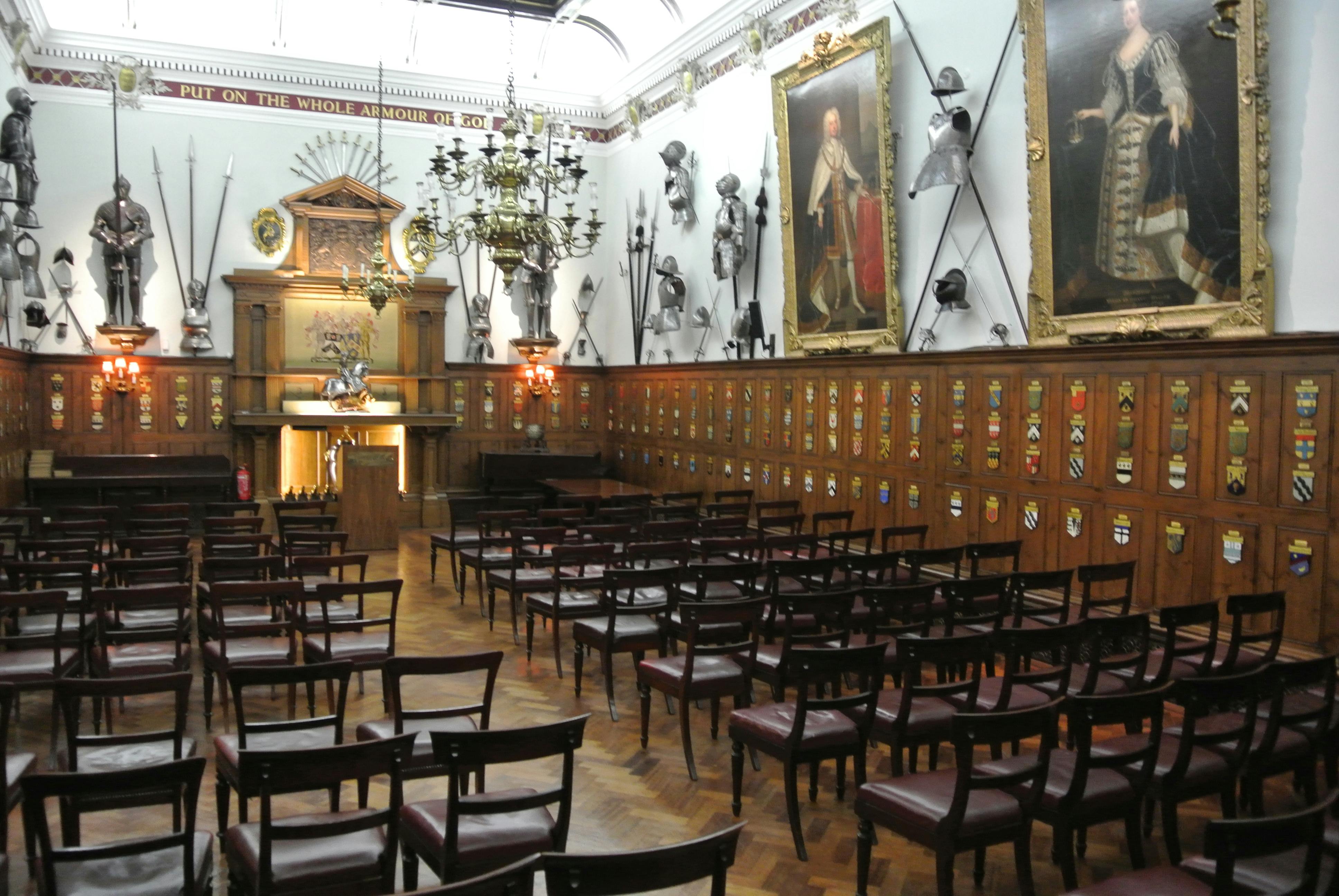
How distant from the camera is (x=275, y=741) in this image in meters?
4.68

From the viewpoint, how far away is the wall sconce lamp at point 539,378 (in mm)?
17922

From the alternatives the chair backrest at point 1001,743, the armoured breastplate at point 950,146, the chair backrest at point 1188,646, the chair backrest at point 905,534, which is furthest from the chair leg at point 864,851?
the armoured breastplate at point 950,146

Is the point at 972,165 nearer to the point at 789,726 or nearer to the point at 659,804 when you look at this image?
the point at 789,726

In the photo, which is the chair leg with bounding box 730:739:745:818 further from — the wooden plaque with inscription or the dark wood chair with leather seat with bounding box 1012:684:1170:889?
the wooden plaque with inscription

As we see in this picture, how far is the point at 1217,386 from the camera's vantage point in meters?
7.39

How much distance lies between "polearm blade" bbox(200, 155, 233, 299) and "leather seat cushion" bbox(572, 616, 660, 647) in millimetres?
11682

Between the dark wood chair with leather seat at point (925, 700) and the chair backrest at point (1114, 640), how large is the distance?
49cm

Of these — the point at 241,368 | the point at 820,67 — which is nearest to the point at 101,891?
the point at 820,67

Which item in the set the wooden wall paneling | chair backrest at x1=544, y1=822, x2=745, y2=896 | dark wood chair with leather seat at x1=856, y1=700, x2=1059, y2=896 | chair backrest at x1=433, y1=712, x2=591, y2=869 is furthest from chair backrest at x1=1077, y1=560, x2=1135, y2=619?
chair backrest at x1=544, y1=822, x2=745, y2=896

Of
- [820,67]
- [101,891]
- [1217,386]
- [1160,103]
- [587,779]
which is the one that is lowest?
[587,779]

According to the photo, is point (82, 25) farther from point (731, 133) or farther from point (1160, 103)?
point (1160, 103)

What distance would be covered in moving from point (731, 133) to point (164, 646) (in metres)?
10.5

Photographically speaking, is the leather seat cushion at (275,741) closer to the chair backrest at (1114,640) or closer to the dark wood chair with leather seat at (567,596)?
the dark wood chair with leather seat at (567,596)

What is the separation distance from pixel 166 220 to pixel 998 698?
15057 millimetres
